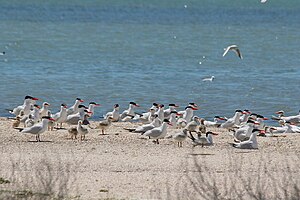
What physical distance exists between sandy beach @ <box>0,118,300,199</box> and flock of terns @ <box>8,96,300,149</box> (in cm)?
21

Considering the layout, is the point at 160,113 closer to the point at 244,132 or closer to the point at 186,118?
the point at 186,118

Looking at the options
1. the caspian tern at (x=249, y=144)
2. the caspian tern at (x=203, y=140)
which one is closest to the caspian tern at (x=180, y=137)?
the caspian tern at (x=203, y=140)

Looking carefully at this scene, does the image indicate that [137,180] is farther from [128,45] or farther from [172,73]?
[128,45]

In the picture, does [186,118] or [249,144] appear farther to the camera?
[186,118]

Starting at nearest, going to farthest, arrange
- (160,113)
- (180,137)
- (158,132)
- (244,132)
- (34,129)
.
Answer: (180,137) < (34,129) < (158,132) < (244,132) < (160,113)

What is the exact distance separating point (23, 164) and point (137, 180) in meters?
2.24

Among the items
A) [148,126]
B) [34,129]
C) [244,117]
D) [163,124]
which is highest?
[244,117]

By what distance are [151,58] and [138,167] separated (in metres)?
26.9

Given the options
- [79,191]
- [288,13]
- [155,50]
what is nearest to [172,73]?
[155,50]

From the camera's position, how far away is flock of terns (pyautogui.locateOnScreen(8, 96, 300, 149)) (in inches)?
784

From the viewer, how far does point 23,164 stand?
16531mm

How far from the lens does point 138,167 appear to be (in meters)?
16.8

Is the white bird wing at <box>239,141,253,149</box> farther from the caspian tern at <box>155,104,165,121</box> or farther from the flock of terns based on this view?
the caspian tern at <box>155,104,165,121</box>

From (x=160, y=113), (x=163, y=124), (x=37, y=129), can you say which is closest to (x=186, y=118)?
(x=160, y=113)
